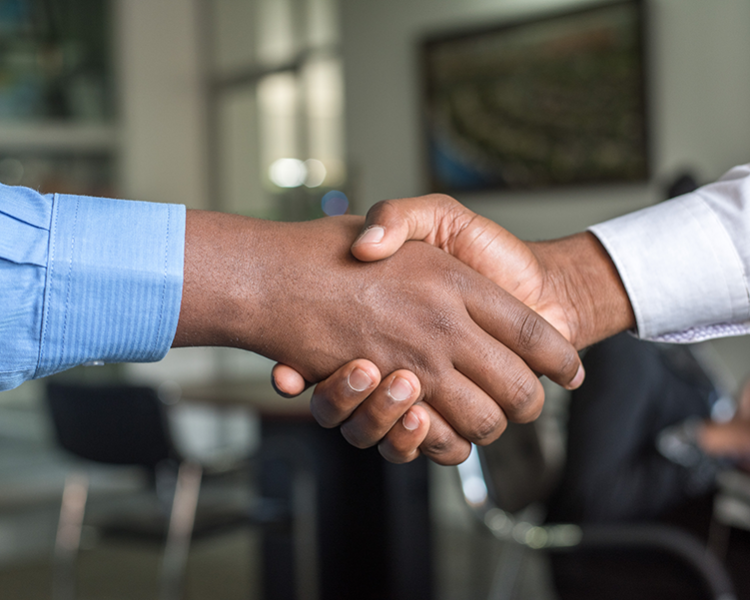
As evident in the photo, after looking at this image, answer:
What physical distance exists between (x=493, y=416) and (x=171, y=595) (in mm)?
2267

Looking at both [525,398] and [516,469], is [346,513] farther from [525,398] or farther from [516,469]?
[525,398]

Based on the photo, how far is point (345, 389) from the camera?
1.01 metres

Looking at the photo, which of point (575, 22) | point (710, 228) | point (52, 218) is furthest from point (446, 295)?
point (575, 22)

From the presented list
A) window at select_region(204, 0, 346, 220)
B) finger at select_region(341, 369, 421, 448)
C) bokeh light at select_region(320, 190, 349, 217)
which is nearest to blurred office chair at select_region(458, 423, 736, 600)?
finger at select_region(341, 369, 421, 448)

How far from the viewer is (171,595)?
2.92 metres

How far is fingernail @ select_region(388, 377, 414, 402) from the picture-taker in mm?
1025

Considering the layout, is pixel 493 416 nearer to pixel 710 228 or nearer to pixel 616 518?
pixel 710 228

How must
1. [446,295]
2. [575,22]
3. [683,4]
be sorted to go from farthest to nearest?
1. [575,22]
2. [683,4]
3. [446,295]

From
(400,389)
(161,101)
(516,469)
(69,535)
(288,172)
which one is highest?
(161,101)

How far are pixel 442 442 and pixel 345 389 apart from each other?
167mm

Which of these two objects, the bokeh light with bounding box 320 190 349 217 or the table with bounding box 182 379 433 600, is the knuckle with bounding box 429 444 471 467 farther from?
the bokeh light with bounding box 320 190 349 217

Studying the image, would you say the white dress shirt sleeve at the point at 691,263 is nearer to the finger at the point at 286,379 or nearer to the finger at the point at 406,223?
the finger at the point at 406,223

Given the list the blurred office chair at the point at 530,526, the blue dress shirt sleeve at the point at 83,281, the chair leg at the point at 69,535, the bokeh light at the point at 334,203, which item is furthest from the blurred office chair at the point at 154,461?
the bokeh light at the point at 334,203

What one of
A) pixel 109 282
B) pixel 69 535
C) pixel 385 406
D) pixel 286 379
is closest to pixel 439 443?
pixel 385 406
